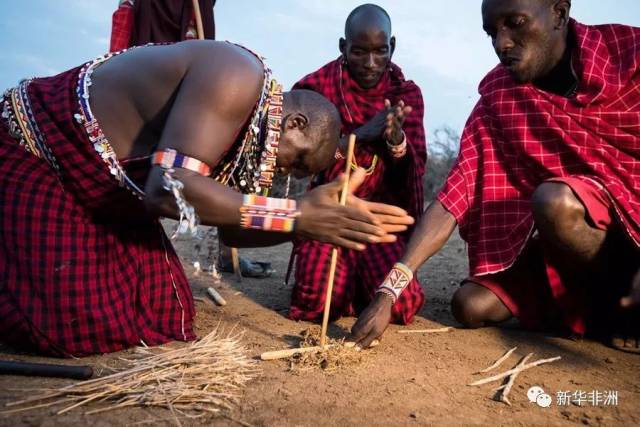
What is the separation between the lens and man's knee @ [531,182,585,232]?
109 inches

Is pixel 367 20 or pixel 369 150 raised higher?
pixel 367 20

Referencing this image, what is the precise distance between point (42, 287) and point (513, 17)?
2678 millimetres

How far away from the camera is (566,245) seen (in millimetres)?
2883

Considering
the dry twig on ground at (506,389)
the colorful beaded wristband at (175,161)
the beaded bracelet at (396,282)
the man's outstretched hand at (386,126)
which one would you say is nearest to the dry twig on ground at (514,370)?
the dry twig on ground at (506,389)

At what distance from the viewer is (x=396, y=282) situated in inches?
116

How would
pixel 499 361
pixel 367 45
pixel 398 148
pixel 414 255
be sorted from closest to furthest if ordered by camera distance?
pixel 499 361 < pixel 414 255 < pixel 398 148 < pixel 367 45

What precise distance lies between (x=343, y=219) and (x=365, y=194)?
1.67 m

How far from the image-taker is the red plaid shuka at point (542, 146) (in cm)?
304

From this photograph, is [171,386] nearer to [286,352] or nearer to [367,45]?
[286,352]

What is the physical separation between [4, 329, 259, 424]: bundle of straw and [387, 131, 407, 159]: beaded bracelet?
1788 millimetres

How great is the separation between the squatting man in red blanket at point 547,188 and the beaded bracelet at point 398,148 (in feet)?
1.30

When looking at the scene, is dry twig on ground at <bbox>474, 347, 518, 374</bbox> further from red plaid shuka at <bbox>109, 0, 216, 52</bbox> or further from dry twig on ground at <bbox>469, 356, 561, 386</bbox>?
red plaid shuka at <bbox>109, 0, 216, 52</bbox>

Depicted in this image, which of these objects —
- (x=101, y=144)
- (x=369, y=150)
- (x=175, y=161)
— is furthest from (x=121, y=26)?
Result: (x=175, y=161)

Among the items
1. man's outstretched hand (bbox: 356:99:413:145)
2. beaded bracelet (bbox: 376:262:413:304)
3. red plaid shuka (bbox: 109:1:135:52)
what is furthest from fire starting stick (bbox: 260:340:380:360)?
red plaid shuka (bbox: 109:1:135:52)
